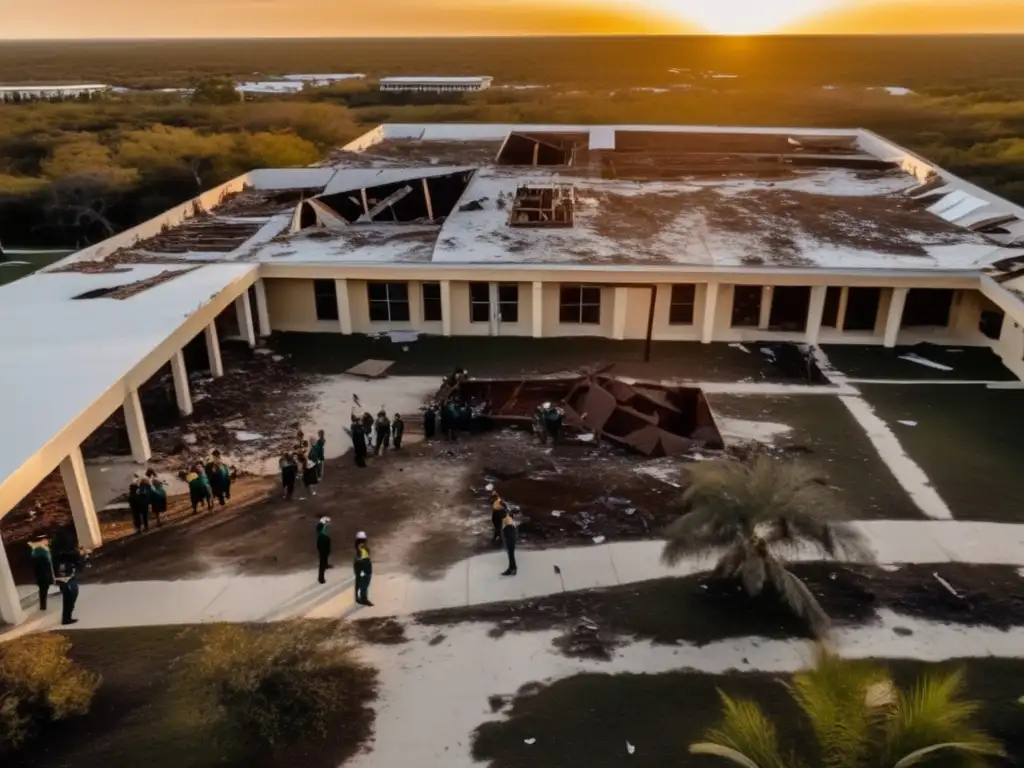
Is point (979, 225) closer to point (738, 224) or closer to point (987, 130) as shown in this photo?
point (738, 224)

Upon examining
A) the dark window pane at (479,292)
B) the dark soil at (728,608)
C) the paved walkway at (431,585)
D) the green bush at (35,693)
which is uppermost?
the dark window pane at (479,292)

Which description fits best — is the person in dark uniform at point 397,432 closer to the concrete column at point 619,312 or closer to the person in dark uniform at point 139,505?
the person in dark uniform at point 139,505

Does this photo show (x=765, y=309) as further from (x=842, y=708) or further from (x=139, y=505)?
(x=139, y=505)

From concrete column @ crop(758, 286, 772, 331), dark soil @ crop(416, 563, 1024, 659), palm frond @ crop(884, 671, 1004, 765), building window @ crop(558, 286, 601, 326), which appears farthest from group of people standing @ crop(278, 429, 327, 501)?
concrete column @ crop(758, 286, 772, 331)

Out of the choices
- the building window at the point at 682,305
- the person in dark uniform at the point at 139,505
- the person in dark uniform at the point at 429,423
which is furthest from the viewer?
the building window at the point at 682,305

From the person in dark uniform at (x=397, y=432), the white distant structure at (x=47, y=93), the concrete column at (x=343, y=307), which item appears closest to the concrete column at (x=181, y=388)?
the person in dark uniform at (x=397, y=432)

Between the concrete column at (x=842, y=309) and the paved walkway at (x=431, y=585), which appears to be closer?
the paved walkway at (x=431, y=585)
